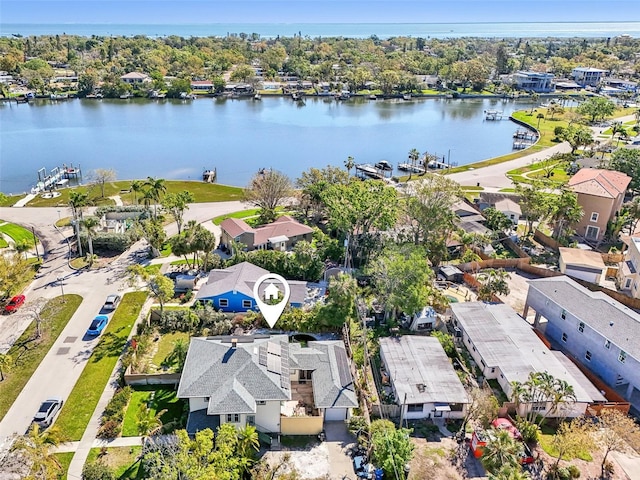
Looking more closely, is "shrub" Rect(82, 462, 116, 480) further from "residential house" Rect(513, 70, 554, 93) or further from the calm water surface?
"residential house" Rect(513, 70, 554, 93)

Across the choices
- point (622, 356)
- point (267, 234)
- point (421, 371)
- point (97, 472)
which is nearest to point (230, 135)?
point (267, 234)

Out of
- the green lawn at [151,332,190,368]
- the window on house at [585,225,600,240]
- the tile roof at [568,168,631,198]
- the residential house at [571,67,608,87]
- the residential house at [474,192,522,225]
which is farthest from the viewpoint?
the residential house at [571,67,608,87]

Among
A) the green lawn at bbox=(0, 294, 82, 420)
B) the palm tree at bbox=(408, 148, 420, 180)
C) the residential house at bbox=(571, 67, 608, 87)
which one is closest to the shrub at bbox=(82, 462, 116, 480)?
the green lawn at bbox=(0, 294, 82, 420)

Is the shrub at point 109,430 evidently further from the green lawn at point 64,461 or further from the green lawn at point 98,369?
the green lawn at point 64,461

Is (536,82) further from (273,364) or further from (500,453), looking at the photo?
(500,453)

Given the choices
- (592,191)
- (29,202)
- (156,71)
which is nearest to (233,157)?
(29,202)

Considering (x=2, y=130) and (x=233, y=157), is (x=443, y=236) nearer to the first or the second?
(x=233, y=157)
